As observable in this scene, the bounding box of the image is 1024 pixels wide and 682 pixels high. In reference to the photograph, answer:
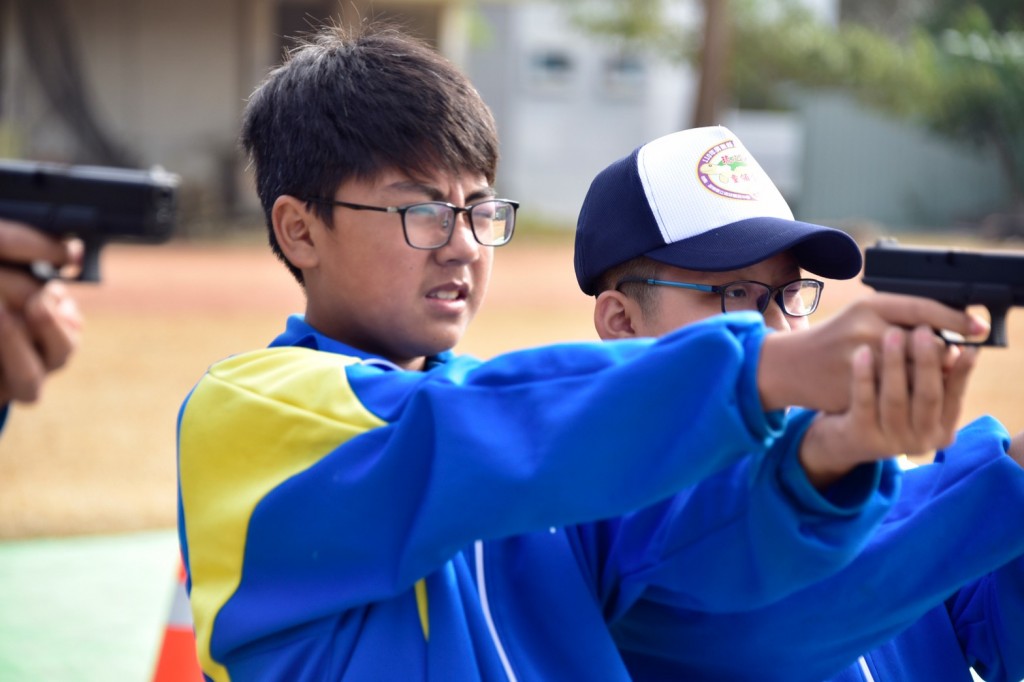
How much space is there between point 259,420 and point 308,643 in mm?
313

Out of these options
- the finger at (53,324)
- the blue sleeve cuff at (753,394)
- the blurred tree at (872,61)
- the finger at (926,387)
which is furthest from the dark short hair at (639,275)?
the blurred tree at (872,61)

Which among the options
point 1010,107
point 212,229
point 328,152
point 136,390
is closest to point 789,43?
point 1010,107

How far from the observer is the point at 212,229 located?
65.1 ft

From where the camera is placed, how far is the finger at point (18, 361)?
5.02 ft

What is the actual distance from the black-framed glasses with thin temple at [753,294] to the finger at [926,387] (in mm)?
775

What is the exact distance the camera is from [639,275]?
223cm

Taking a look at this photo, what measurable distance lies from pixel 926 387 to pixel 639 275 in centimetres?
89

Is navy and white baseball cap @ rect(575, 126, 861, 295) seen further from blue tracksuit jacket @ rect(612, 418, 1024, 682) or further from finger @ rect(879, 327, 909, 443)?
finger @ rect(879, 327, 909, 443)

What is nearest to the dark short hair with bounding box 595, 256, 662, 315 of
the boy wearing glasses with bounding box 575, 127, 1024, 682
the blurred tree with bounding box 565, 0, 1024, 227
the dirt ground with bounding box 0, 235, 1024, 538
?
the boy wearing glasses with bounding box 575, 127, 1024, 682

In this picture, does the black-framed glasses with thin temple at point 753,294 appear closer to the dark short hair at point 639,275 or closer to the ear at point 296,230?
the dark short hair at point 639,275

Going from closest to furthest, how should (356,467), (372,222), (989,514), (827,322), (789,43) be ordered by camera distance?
(827,322) → (356,467) → (989,514) → (372,222) → (789,43)

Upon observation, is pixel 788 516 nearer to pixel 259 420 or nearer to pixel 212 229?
pixel 259 420

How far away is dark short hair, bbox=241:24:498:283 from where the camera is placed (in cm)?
210

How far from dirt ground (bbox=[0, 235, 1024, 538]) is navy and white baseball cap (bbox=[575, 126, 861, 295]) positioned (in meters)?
1.60
